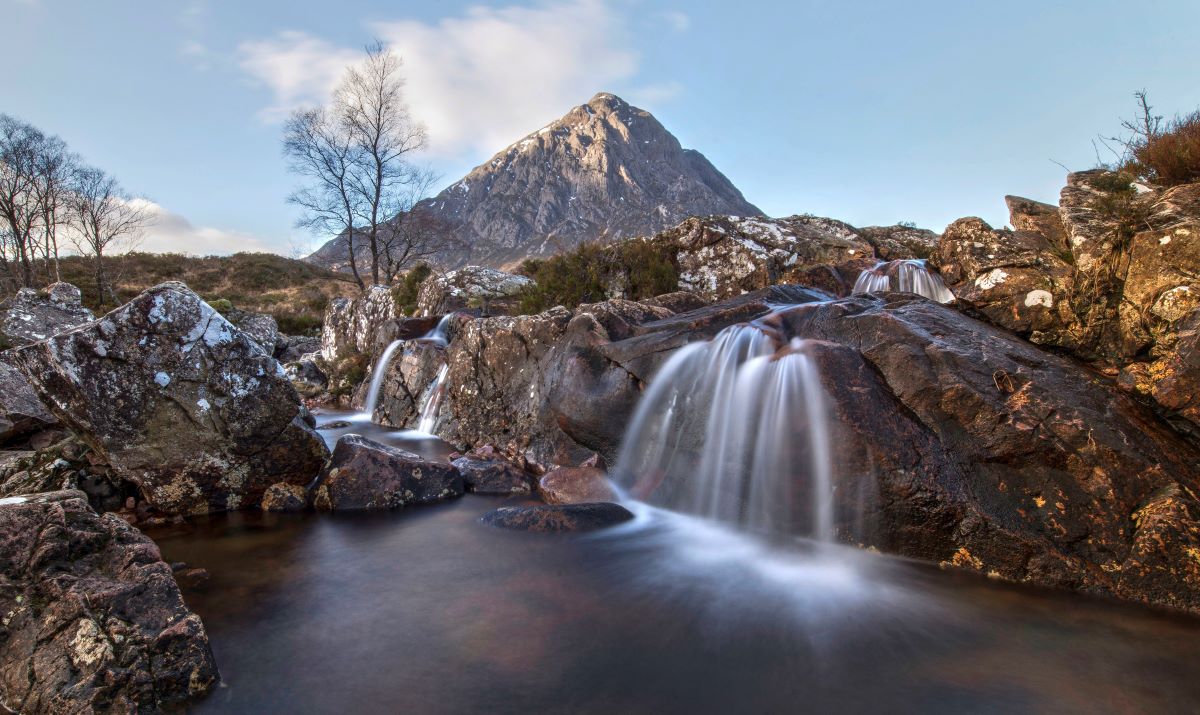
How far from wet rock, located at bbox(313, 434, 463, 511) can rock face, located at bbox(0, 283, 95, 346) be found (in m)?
8.01

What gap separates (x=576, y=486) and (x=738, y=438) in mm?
2292

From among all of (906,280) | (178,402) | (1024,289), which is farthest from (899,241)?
(178,402)

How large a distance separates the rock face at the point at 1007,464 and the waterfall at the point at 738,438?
30 centimetres

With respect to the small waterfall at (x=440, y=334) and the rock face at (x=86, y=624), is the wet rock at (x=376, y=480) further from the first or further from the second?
the small waterfall at (x=440, y=334)

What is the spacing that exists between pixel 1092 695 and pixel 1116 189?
632 centimetres

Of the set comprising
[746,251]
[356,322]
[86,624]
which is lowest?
[86,624]

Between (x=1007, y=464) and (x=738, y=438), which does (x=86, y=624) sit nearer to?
(x=738, y=438)

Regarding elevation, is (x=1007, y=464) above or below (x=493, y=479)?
above

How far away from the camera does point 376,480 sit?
23.0 feet

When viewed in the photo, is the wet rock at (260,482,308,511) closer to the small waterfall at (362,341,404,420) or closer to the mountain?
the small waterfall at (362,341,404,420)

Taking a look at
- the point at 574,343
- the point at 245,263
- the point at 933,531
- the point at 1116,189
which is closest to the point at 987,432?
the point at 933,531

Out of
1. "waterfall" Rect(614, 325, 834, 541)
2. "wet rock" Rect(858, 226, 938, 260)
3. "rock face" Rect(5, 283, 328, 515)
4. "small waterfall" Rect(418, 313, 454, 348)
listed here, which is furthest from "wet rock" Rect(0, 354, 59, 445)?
"wet rock" Rect(858, 226, 938, 260)

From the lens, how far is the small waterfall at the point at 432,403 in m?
11.8

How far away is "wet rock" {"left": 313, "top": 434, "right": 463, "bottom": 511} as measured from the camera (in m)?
6.84
